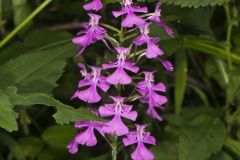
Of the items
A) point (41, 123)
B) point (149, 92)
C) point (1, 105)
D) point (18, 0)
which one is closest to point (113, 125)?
point (149, 92)

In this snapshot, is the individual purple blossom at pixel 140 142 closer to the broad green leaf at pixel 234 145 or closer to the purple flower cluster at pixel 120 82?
the purple flower cluster at pixel 120 82

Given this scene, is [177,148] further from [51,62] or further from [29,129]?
[29,129]

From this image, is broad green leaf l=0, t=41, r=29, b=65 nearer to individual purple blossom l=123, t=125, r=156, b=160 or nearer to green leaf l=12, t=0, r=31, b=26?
green leaf l=12, t=0, r=31, b=26

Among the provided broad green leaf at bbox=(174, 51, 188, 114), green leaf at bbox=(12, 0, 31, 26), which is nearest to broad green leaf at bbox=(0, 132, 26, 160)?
green leaf at bbox=(12, 0, 31, 26)

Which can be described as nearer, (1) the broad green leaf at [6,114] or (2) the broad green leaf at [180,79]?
(1) the broad green leaf at [6,114]

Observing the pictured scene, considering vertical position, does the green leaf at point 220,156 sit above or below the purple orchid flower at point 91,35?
below

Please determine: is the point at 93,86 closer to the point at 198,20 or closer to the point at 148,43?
the point at 148,43

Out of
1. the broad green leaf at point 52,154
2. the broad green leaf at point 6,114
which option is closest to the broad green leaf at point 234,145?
the broad green leaf at point 52,154

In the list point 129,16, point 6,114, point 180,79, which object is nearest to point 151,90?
point 129,16
